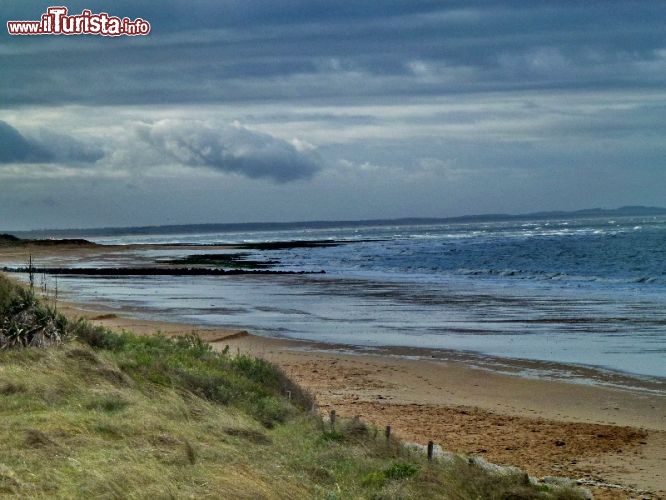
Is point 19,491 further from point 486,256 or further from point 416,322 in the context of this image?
point 486,256

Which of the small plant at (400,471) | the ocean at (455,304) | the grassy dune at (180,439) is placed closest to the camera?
the grassy dune at (180,439)

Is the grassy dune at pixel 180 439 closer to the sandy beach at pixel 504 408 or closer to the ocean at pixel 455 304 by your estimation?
the sandy beach at pixel 504 408

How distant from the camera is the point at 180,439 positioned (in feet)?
29.5

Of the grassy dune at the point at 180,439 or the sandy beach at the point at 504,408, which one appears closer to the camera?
the grassy dune at the point at 180,439

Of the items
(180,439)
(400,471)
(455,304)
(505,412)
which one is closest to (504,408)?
(505,412)

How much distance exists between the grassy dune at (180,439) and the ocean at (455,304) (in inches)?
392

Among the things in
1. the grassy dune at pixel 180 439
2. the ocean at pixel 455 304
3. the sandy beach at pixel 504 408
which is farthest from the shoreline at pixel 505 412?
the ocean at pixel 455 304

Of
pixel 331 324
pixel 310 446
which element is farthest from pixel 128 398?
pixel 331 324

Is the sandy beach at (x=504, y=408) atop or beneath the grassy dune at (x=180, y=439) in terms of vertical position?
beneath

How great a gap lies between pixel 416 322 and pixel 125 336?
13.5 m

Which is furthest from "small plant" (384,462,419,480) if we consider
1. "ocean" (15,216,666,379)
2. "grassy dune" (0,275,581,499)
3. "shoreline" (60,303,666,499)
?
"ocean" (15,216,666,379)

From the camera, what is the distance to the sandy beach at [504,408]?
11.9m

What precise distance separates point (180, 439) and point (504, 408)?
824 centimetres

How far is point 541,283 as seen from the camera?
45344 millimetres
